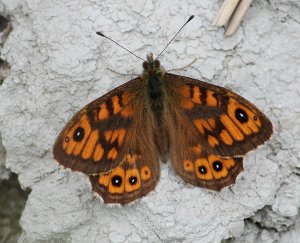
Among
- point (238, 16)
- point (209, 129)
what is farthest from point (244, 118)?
point (238, 16)

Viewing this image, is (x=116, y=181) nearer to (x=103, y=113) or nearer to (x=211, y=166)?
(x=103, y=113)

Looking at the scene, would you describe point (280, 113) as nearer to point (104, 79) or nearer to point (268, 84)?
point (268, 84)

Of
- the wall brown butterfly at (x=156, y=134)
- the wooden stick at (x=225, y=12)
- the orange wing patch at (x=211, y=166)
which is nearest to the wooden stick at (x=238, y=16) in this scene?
the wooden stick at (x=225, y=12)

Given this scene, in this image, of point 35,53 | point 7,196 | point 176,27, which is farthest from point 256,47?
point 7,196

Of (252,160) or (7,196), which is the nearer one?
(252,160)

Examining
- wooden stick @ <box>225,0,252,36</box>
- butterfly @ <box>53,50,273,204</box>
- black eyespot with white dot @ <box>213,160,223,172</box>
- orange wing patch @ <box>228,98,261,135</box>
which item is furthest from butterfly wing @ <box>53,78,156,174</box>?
wooden stick @ <box>225,0,252,36</box>

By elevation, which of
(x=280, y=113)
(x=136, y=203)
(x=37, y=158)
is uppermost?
(x=280, y=113)

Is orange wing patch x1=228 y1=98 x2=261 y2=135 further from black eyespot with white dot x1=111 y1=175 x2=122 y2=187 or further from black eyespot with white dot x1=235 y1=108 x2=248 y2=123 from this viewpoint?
black eyespot with white dot x1=111 y1=175 x2=122 y2=187

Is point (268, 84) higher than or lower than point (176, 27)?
lower
